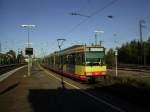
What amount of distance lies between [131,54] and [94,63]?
73.4m

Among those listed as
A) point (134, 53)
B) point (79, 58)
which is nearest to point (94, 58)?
point (79, 58)

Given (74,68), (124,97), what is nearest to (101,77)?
(74,68)

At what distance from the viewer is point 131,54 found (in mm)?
99188

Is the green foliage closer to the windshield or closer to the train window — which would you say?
the train window

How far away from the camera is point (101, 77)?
27.7 m

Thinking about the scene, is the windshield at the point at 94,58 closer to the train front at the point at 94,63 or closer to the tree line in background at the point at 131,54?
→ the train front at the point at 94,63

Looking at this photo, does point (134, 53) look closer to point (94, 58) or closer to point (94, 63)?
point (94, 58)

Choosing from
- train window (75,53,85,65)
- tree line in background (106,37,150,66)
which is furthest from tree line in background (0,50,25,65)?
train window (75,53,85,65)

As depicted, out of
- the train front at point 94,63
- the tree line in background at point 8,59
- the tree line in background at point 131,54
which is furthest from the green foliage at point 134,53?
the train front at point 94,63

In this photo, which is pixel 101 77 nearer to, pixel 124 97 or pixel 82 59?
pixel 82 59

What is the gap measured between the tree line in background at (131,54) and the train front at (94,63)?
57270 mm

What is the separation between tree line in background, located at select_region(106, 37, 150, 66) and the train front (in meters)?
57.3

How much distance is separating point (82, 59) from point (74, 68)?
2.72 meters

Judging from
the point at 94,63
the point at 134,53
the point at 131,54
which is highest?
the point at 134,53
